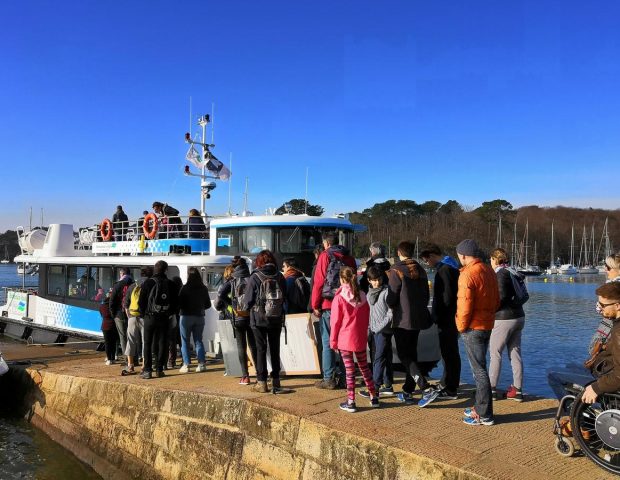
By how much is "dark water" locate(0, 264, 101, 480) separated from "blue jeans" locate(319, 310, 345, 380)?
386 centimetres

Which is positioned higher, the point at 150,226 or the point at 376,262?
the point at 150,226

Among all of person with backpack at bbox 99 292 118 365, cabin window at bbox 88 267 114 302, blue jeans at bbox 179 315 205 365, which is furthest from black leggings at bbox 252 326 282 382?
cabin window at bbox 88 267 114 302

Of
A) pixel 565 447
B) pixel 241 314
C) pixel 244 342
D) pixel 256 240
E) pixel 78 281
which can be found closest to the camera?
pixel 565 447

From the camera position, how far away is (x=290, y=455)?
5027mm

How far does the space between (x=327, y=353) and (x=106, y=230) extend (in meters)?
11.0

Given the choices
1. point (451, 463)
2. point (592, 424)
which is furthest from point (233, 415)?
point (592, 424)

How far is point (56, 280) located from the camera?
51.0 feet

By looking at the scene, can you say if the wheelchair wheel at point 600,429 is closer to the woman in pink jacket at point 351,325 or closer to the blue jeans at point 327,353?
the woman in pink jacket at point 351,325

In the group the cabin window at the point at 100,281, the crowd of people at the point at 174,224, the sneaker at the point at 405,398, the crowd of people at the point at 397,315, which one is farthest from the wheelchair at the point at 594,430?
the cabin window at the point at 100,281

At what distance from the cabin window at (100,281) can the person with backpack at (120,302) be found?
15.8 ft

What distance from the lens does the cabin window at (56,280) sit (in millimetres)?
15281

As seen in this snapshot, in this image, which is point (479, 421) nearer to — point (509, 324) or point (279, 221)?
point (509, 324)

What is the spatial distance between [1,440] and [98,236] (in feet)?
27.1

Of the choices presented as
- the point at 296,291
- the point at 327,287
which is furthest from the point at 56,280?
the point at 327,287
